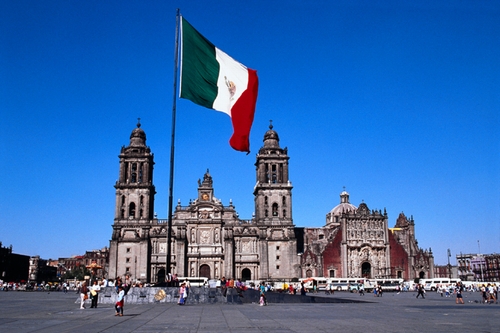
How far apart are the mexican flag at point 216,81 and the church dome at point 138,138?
5356 cm

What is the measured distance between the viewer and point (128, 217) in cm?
7044

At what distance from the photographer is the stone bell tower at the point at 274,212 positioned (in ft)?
227

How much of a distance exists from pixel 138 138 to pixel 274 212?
71.6 feet

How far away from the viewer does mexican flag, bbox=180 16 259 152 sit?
67.6 feet

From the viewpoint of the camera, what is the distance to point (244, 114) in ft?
68.9

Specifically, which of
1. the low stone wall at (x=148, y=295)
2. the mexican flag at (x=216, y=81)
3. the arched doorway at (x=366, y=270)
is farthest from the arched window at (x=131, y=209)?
the mexican flag at (x=216, y=81)

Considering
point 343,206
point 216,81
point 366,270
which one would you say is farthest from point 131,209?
point 216,81

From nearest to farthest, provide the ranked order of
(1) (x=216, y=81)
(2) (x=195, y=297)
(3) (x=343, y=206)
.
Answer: (1) (x=216, y=81), (2) (x=195, y=297), (3) (x=343, y=206)

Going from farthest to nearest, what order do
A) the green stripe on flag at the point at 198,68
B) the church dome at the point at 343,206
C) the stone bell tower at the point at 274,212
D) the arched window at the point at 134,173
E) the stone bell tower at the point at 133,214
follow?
the church dome at the point at 343,206, the arched window at the point at 134,173, the stone bell tower at the point at 274,212, the stone bell tower at the point at 133,214, the green stripe on flag at the point at 198,68

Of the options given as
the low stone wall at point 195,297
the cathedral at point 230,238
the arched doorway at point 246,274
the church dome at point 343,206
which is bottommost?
the low stone wall at point 195,297

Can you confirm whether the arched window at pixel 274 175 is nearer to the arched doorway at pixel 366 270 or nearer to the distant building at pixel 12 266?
the arched doorway at pixel 366 270

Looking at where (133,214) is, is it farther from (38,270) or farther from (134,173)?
(38,270)

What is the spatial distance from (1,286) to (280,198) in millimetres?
38176

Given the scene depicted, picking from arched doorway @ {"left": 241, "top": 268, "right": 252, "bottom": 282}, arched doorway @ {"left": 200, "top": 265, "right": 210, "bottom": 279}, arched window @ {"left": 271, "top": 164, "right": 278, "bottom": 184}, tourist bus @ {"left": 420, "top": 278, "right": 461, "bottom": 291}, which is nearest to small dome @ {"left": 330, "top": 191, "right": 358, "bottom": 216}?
tourist bus @ {"left": 420, "top": 278, "right": 461, "bottom": 291}
